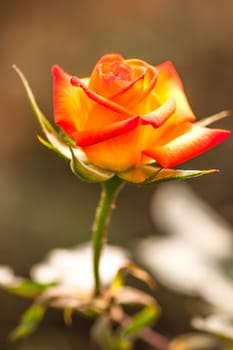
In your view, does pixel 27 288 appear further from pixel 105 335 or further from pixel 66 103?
pixel 66 103

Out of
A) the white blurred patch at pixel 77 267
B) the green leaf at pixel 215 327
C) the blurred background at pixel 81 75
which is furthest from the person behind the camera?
the blurred background at pixel 81 75

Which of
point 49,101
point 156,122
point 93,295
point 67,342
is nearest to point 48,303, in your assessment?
point 93,295

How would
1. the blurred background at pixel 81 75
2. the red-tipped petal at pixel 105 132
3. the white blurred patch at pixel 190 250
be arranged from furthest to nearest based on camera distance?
the blurred background at pixel 81 75
the white blurred patch at pixel 190 250
the red-tipped petal at pixel 105 132

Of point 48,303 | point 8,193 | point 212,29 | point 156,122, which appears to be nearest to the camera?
point 156,122

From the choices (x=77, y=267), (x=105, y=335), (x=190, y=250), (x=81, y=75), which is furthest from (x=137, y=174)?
(x=81, y=75)

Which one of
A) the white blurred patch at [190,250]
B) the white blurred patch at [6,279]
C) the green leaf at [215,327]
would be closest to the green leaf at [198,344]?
the white blurred patch at [190,250]

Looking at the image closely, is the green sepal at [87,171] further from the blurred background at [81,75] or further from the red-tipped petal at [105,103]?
the blurred background at [81,75]

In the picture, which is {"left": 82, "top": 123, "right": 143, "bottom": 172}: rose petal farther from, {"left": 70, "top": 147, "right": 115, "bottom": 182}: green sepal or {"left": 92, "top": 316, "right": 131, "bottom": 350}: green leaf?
{"left": 92, "top": 316, "right": 131, "bottom": 350}: green leaf

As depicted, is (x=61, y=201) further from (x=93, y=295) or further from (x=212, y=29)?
(x=93, y=295)
